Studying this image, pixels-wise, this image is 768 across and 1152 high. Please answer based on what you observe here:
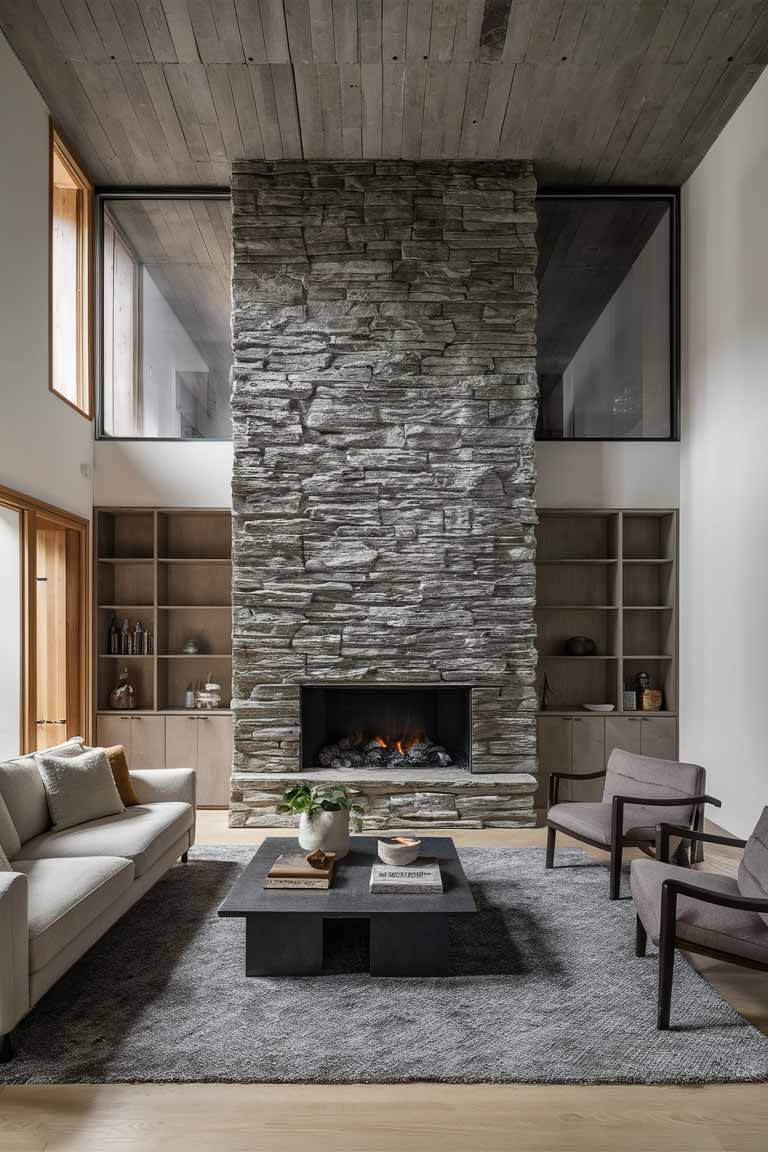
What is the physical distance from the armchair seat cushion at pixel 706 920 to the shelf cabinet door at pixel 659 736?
113 inches

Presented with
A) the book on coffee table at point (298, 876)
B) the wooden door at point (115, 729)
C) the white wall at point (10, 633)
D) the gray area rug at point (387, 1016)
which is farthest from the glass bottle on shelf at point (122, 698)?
the book on coffee table at point (298, 876)

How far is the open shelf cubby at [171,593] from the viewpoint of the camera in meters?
6.30

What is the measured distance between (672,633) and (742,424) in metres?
1.71

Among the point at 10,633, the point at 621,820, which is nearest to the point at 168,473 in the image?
the point at 10,633

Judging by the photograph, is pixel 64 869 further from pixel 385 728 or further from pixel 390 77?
pixel 390 77

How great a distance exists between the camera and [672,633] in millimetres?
6172

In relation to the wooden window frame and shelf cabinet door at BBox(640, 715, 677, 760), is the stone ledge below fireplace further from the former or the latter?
the wooden window frame

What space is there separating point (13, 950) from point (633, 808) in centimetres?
303

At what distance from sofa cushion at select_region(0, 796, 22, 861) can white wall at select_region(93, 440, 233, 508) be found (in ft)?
9.56

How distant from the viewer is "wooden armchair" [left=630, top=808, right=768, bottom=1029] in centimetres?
278

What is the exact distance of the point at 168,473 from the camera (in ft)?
20.1

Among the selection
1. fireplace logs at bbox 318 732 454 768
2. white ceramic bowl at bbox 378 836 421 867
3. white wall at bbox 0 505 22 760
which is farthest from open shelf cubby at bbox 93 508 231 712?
white ceramic bowl at bbox 378 836 421 867

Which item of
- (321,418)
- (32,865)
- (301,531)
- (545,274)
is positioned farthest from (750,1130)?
(545,274)

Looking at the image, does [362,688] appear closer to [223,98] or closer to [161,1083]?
[161,1083]
